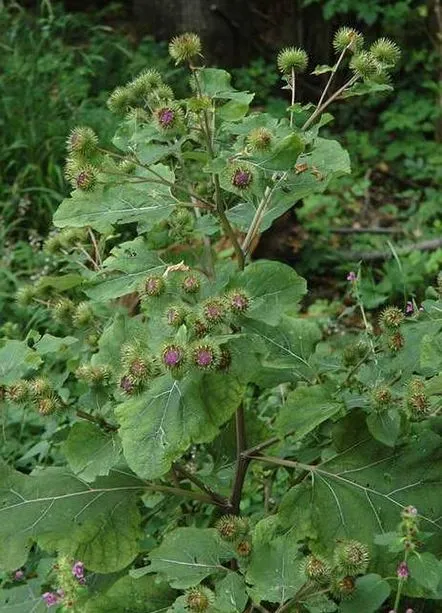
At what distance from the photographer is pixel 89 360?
2.57m

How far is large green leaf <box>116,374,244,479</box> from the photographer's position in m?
2.00

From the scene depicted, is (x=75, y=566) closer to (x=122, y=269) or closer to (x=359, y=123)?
(x=122, y=269)

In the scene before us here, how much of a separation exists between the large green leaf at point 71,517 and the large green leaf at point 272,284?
56cm

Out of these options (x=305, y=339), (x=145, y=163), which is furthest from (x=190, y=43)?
(x=305, y=339)

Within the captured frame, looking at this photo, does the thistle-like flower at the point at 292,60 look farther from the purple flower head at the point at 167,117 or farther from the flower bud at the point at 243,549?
the flower bud at the point at 243,549

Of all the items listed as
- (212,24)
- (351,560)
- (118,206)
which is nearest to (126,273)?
(118,206)

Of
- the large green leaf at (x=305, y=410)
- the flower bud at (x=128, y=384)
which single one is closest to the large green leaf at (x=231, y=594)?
the large green leaf at (x=305, y=410)

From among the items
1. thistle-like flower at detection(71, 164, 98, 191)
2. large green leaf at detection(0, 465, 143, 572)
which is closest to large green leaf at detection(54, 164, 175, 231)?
thistle-like flower at detection(71, 164, 98, 191)

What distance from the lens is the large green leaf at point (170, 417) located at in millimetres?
1996

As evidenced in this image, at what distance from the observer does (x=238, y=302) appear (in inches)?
76.8

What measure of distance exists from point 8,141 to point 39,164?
0.30 meters

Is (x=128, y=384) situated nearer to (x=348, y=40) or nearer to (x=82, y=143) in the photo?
(x=82, y=143)

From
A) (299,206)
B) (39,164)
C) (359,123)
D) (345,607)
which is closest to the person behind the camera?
(345,607)

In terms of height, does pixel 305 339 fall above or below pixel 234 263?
below
